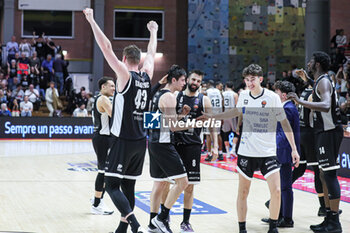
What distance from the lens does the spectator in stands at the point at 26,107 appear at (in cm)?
2070

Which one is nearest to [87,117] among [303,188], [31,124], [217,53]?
[31,124]

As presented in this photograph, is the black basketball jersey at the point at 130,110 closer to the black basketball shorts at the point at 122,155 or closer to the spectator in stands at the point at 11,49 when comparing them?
the black basketball shorts at the point at 122,155

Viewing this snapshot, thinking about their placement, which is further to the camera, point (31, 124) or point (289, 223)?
point (31, 124)

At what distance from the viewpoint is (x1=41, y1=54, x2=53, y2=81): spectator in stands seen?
23.4m

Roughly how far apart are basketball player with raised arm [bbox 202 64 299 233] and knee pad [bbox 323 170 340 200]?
2.13ft

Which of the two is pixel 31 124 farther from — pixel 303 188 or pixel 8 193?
pixel 303 188

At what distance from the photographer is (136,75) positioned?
5.37 m

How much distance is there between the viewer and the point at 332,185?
6211mm

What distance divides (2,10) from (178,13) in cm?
940

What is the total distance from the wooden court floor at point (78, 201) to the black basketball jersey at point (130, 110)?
1538 millimetres

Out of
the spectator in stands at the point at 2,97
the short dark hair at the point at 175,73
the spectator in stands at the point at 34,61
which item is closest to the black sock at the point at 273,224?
the short dark hair at the point at 175,73

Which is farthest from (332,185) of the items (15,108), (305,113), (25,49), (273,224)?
(25,49)

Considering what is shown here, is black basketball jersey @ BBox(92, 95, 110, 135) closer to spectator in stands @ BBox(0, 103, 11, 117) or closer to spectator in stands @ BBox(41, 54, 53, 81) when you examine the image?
spectator in stands @ BBox(0, 103, 11, 117)

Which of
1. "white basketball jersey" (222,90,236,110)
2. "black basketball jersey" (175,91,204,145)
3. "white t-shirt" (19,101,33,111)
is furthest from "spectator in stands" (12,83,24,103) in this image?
"black basketball jersey" (175,91,204,145)
